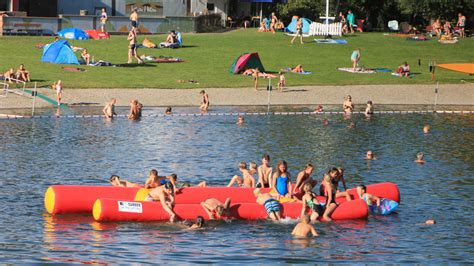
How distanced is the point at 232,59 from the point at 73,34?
11.7 m

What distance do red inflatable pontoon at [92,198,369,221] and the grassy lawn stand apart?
28.1 meters

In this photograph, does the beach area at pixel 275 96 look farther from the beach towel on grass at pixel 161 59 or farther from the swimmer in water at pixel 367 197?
the swimmer in water at pixel 367 197

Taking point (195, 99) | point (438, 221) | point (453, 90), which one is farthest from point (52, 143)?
point (453, 90)

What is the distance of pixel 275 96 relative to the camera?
56.8 meters

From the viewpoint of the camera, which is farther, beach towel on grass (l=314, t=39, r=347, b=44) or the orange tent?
beach towel on grass (l=314, t=39, r=347, b=44)

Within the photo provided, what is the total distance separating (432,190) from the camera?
34.9 m

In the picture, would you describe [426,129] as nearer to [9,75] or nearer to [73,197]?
[9,75]

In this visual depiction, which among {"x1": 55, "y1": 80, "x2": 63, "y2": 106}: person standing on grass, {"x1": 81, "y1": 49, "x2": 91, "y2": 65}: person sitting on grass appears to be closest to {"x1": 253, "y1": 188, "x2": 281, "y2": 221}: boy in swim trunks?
{"x1": 55, "y1": 80, "x2": 63, "y2": 106}: person standing on grass

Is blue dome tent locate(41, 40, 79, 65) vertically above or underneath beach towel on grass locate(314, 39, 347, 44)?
underneath

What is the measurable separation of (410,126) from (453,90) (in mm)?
11873

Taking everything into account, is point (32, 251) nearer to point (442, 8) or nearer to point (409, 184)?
point (409, 184)

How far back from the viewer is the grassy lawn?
59.0 m

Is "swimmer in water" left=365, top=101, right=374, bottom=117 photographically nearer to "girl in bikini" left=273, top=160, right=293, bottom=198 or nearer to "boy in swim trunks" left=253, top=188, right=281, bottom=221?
"girl in bikini" left=273, top=160, right=293, bottom=198

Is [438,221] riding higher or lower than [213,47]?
lower
